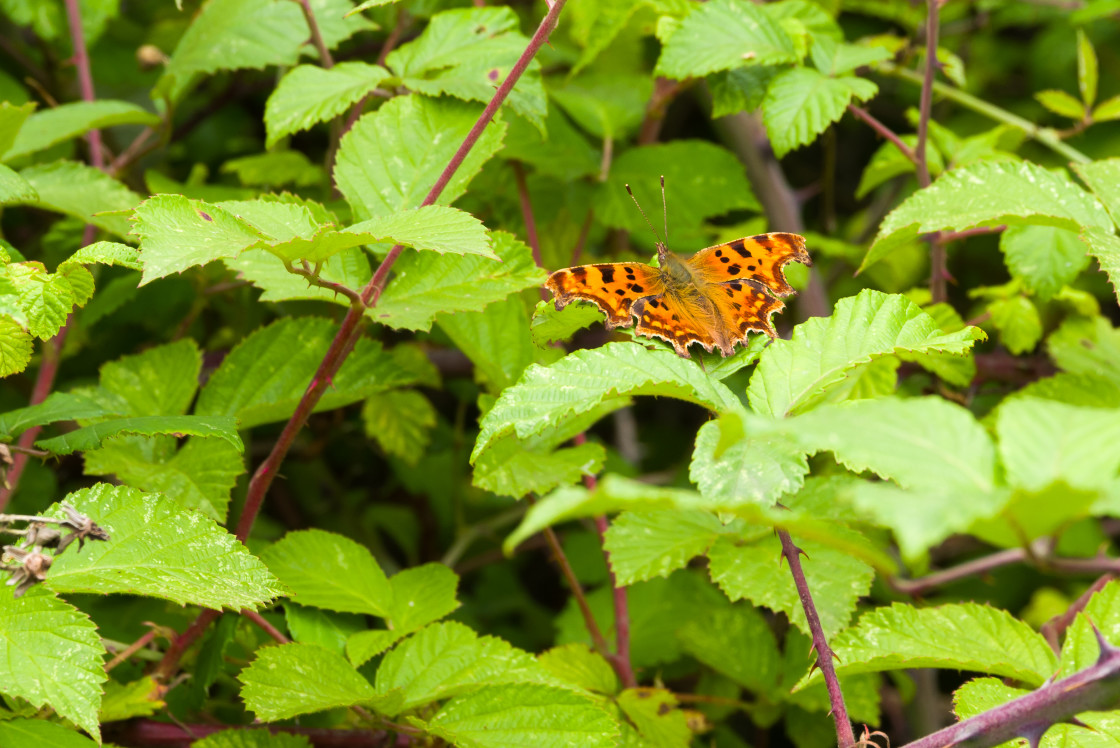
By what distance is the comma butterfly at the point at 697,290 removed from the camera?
3.88 ft

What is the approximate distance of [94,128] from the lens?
1.65 meters

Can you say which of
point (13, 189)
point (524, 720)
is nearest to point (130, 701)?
point (524, 720)

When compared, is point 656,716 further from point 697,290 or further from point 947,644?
point 697,290

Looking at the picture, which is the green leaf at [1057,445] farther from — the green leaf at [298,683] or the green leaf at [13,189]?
the green leaf at [13,189]

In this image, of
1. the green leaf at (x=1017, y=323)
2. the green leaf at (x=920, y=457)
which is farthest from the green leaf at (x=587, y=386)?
the green leaf at (x=1017, y=323)

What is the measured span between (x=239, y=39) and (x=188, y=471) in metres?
0.85

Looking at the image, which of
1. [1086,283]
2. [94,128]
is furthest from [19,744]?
[1086,283]

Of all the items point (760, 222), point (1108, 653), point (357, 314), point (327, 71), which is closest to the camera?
point (1108, 653)

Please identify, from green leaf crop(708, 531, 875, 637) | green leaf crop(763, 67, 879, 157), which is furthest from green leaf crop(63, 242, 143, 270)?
green leaf crop(763, 67, 879, 157)

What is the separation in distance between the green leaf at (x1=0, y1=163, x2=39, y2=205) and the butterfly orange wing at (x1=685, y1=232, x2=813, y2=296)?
1.00 meters

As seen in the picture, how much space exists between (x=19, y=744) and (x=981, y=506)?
Result: 39.9 inches

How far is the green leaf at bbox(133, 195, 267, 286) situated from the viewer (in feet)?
3.17

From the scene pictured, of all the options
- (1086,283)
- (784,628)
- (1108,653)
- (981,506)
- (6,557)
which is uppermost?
(981,506)

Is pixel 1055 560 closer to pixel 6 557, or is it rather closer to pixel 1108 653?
pixel 1108 653
